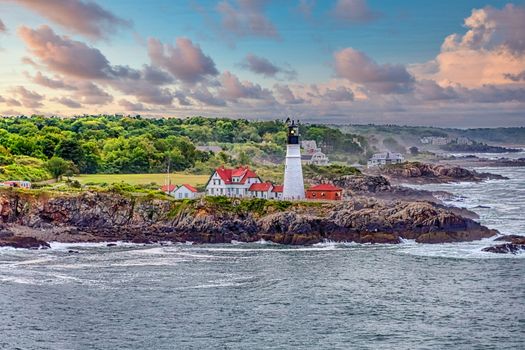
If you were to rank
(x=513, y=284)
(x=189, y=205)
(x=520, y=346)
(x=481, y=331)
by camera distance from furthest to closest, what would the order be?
1. (x=189, y=205)
2. (x=513, y=284)
3. (x=481, y=331)
4. (x=520, y=346)

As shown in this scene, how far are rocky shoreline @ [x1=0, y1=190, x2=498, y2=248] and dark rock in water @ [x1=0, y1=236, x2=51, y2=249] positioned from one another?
6cm

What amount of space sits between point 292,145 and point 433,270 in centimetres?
1938

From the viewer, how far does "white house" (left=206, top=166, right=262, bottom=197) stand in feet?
193

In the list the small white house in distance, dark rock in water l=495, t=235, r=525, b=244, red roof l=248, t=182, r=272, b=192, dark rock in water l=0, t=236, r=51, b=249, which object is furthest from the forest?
dark rock in water l=495, t=235, r=525, b=244

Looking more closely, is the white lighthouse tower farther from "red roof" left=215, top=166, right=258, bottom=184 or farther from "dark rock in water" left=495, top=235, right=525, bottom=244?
"dark rock in water" left=495, top=235, right=525, bottom=244

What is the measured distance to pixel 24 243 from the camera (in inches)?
1845

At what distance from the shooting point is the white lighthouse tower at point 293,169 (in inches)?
2197

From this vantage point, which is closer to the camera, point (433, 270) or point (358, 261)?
point (433, 270)

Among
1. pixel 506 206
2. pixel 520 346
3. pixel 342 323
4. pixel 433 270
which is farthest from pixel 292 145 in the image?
pixel 520 346

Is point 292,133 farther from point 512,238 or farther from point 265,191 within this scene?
point 512,238

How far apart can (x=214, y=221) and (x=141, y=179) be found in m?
23.1

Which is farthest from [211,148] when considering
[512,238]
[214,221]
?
[512,238]

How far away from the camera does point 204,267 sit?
4019 cm

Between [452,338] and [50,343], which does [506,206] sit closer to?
[452,338]
